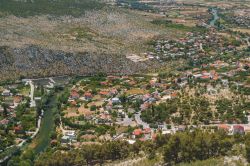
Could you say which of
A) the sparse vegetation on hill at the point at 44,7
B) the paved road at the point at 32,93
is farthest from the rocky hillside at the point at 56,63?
the sparse vegetation on hill at the point at 44,7

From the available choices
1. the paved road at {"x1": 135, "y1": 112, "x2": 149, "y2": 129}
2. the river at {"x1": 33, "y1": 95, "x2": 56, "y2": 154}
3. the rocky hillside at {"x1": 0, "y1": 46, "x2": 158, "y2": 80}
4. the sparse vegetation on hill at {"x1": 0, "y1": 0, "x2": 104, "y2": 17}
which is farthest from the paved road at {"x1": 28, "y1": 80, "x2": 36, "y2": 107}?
the sparse vegetation on hill at {"x1": 0, "y1": 0, "x2": 104, "y2": 17}

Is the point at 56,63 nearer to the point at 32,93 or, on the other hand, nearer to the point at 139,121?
the point at 32,93

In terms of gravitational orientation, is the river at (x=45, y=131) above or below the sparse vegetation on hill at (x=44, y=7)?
below

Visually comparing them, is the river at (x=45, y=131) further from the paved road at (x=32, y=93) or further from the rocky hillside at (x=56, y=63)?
the rocky hillside at (x=56, y=63)

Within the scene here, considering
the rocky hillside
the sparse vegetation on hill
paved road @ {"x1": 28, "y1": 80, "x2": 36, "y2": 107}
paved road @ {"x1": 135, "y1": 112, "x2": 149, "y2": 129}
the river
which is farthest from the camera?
the sparse vegetation on hill

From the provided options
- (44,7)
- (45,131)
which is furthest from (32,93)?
(44,7)

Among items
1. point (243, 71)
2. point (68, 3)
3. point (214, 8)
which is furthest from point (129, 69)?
point (214, 8)

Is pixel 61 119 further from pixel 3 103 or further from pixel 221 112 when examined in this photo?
pixel 221 112

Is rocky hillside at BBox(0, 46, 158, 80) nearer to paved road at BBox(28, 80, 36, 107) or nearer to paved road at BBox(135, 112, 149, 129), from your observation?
paved road at BBox(28, 80, 36, 107)
